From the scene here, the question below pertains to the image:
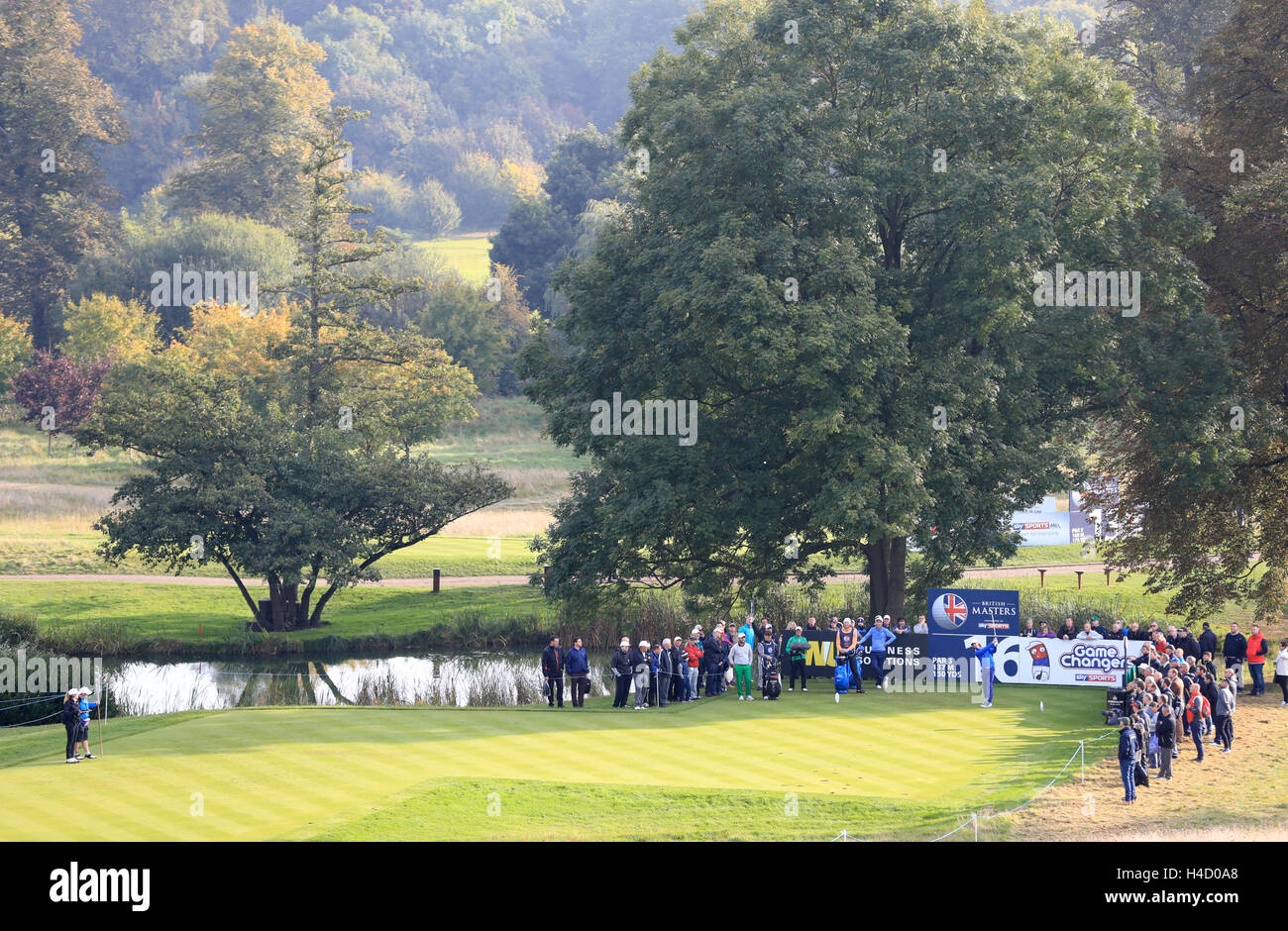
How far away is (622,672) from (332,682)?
44.9ft

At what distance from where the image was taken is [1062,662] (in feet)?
116

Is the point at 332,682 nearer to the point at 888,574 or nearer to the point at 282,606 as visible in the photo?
the point at 282,606

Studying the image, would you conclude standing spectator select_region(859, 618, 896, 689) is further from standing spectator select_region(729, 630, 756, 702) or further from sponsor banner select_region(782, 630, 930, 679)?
standing spectator select_region(729, 630, 756, 702)

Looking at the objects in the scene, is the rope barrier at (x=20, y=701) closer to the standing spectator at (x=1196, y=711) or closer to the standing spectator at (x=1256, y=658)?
the standing spectator at (x=1196, y=711)

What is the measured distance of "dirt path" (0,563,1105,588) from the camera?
54750 mm

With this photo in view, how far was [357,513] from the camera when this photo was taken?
50688 millimetres

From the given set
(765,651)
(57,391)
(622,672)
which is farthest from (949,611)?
(57,391)

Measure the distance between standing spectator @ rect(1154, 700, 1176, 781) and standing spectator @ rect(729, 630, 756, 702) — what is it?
412 inches

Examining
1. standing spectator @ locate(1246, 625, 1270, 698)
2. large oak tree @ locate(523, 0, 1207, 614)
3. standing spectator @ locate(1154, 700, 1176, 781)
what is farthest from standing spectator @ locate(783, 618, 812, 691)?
standing spectator @ locate(1246, 625, 1270, 698)

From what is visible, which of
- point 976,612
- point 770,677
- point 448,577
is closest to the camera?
point 770,677

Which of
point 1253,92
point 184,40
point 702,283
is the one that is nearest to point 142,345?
point 702,283

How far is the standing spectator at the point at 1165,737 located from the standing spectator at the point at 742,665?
1047 centimetres

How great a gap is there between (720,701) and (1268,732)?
12.7m
